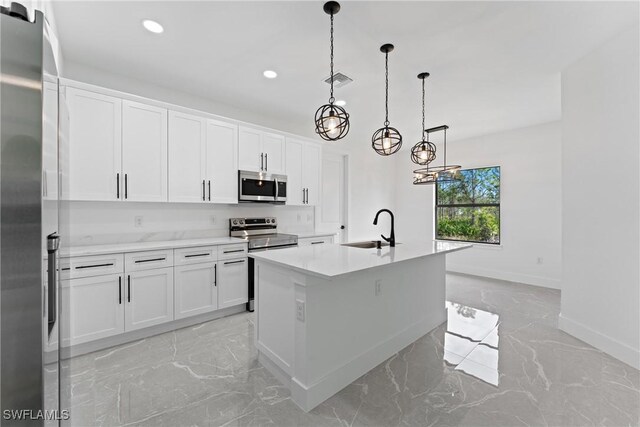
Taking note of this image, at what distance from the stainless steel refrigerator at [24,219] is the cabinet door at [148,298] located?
6.92 feet

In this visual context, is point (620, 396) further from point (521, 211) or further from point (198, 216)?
point (198, 216)

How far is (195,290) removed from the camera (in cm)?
309

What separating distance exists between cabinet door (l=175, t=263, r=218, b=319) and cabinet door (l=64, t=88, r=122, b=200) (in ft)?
3.58

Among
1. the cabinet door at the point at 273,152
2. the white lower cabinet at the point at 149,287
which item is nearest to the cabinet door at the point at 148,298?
the white lower cabinet at the point at 149,287

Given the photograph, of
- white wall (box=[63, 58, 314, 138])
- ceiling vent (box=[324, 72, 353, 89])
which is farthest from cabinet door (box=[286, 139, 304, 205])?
ceiling vent (box=[324, 72, 353, 89])

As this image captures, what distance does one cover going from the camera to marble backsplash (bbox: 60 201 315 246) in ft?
9.52

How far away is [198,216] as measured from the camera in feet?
12.2

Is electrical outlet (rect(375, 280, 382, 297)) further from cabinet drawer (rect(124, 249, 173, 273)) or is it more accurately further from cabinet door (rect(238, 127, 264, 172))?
cabinet door (rect(238, 127, 264, 172))

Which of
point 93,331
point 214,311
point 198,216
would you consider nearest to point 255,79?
point 198,216

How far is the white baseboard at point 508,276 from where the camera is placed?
4.72 m

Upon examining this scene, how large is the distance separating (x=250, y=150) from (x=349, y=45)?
1.93 metres

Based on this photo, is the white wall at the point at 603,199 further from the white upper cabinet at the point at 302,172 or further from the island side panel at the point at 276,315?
the white upper cabinet at the point at 302,172

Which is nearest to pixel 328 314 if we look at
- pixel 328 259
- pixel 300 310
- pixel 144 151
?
pixel 300 310

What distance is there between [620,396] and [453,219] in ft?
14.4
